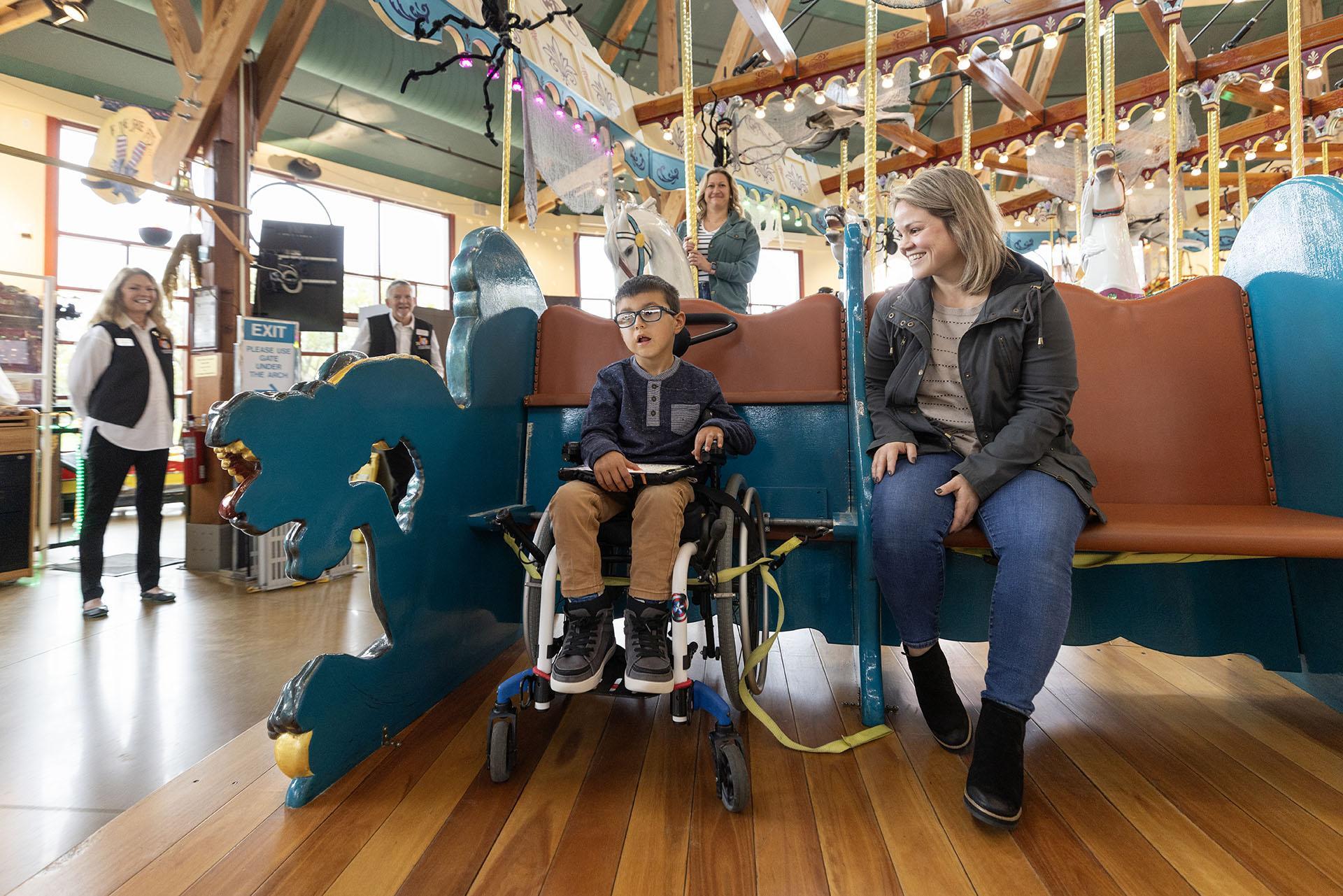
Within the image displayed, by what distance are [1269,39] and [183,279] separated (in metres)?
9.56

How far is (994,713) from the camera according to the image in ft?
4.14

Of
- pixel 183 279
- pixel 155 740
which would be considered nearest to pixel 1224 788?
pixel 155 740

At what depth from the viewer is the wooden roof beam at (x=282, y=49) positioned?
4.15 meters

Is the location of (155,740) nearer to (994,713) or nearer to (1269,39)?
(994,713)

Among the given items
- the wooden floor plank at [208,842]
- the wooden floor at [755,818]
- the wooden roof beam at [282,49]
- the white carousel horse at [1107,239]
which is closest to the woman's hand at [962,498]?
the wooden floor at [755,818]

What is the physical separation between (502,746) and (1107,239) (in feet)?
10.1

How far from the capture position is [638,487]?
58.1 inches

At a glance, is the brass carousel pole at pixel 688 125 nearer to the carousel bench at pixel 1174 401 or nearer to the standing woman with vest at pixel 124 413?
the carousel bench at pixel 1174 401

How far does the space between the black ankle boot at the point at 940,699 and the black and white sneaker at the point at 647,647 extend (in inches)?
20.8

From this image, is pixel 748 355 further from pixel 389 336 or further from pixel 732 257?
pixel 389 336

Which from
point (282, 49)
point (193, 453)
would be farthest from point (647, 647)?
point (282, 49)

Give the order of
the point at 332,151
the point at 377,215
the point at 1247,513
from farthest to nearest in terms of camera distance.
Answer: the point at 377,215 < the point at 332,151 < the point at 1247,513

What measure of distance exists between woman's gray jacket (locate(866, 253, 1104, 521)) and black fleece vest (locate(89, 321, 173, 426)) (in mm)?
2940

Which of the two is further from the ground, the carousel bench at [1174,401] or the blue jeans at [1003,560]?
the carousel bench at [1174,401]
